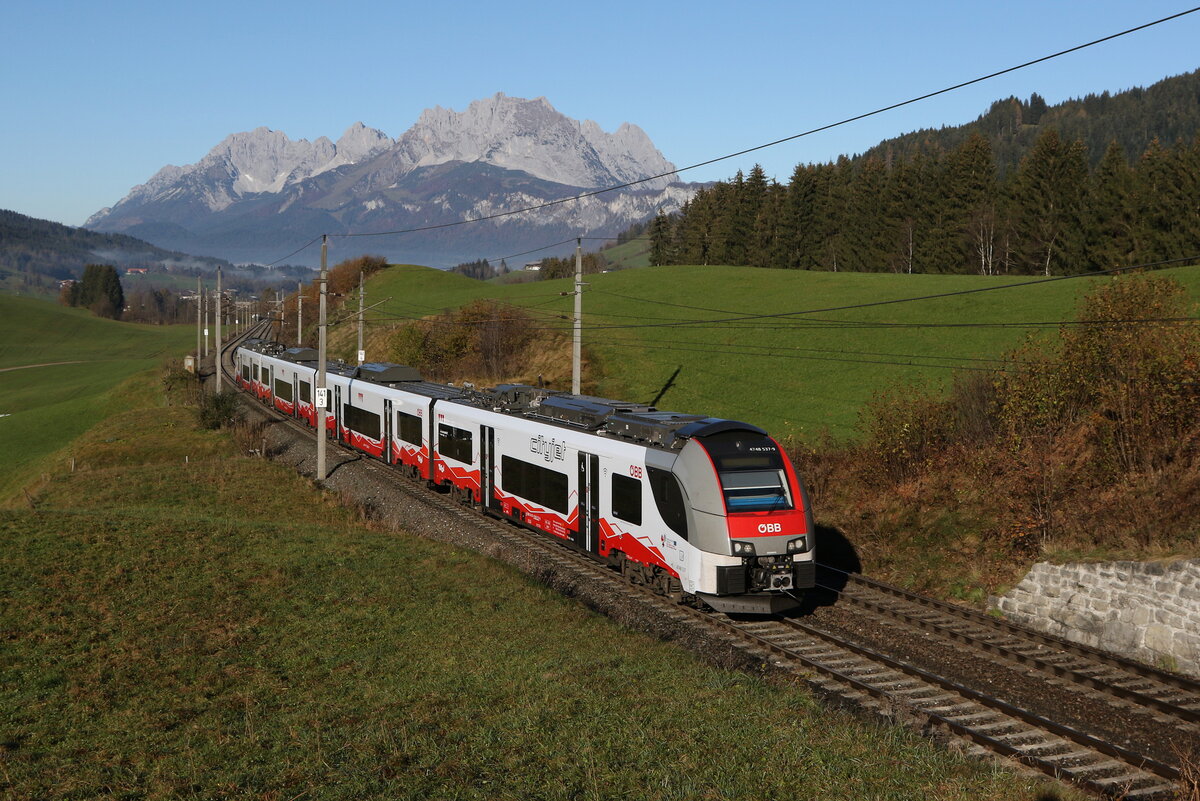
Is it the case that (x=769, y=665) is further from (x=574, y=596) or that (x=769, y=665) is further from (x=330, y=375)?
(x=330, y=375)

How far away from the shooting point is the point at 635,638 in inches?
631

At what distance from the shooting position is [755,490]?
1753 cm

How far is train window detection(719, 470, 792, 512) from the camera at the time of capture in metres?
17.2

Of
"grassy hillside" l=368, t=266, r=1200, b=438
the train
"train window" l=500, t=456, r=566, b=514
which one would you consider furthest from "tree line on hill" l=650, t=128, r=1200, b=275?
"train window" l=500, t=456, r=566, b=514

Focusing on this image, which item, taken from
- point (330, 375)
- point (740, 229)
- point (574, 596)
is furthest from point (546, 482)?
point (740, 229)

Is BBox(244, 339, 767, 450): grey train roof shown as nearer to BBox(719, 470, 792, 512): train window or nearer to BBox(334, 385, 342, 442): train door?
BBox(719, 470, 792, 512): train window

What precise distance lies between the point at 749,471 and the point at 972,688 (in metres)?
5.43

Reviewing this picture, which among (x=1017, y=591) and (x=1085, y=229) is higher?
(x=1085, y=229)

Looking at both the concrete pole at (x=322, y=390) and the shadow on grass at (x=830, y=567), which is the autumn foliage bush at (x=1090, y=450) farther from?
the concrete pole at (x=322, y=390)

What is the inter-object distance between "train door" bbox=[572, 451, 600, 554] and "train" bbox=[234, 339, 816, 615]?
40 millimetres

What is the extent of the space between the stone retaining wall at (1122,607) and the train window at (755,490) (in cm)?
599

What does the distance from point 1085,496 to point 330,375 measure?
34.0 metres

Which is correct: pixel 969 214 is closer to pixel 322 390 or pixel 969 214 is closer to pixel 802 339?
pixel 802 339

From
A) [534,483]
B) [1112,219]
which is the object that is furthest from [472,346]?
[1112,219]
